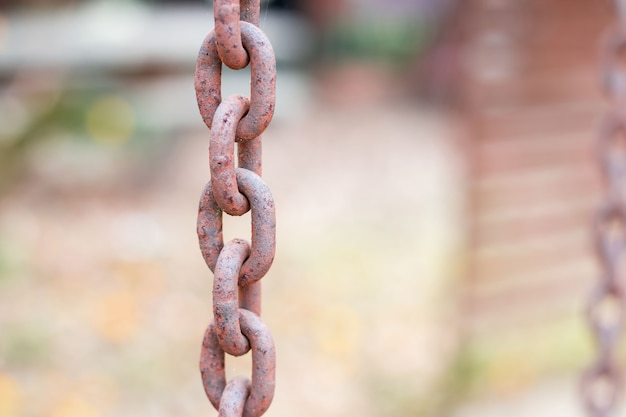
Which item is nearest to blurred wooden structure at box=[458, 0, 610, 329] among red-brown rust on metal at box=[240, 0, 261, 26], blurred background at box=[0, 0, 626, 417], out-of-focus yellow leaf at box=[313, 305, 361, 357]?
blurred background at box=[0, 0, 626, 417]

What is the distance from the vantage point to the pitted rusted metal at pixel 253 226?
1.94 ft

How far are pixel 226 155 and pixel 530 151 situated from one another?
9.67ft

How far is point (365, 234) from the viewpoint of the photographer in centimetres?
483

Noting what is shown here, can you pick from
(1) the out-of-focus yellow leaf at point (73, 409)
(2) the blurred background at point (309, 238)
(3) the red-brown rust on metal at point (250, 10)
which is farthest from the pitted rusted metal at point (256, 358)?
(1) the out-of-focus yellow leaf at point (73, 409)

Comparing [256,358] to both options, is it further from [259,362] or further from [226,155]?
[226,155]

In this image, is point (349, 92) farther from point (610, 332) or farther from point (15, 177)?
point (610, 332)

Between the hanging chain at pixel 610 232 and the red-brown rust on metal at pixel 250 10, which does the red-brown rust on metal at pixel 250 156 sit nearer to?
the red-brown rust on metal at pixel 250 10

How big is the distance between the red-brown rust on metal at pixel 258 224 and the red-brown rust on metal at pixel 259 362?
37 millimetres

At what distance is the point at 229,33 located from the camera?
58 centimetres

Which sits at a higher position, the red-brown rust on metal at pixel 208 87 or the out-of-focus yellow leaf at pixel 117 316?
the red-brown rust on metal at pixel 208 87

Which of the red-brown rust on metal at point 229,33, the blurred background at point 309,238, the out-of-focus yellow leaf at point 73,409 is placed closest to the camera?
the red-brown rust on metal at point 229,33

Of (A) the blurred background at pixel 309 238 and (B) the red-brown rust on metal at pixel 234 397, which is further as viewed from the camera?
(A) the blurred background at pixel 309 238

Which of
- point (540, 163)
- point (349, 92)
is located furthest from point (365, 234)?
point (349, 92)

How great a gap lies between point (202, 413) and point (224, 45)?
239 centimetres
